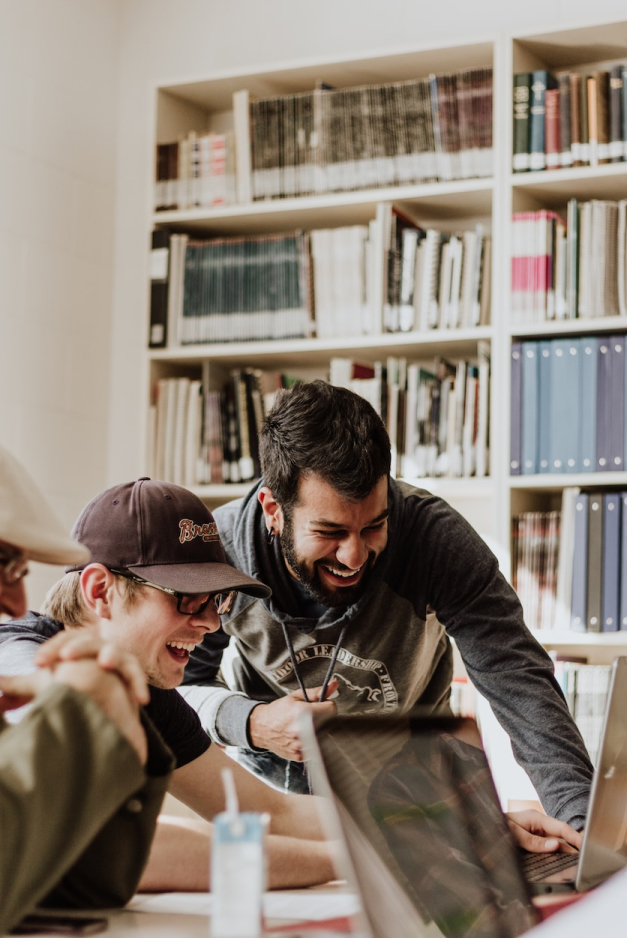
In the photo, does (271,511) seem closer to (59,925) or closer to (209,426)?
(59,925)

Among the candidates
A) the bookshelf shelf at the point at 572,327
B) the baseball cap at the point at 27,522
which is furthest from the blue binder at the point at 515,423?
the baseball cap at the point at 27,522

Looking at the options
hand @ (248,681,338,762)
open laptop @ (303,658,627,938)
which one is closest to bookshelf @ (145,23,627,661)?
hand @ (248,681,338,762)

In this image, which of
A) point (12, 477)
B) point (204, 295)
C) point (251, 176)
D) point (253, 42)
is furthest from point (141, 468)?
point (12, 477)

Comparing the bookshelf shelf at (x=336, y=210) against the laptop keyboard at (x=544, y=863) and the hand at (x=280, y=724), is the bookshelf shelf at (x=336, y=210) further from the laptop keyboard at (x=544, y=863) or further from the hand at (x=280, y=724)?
the laptop keyboard at (x=544, y=863)

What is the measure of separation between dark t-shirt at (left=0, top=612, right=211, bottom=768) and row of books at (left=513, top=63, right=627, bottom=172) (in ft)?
6.19

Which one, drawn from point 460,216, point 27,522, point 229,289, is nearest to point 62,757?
point 27,522

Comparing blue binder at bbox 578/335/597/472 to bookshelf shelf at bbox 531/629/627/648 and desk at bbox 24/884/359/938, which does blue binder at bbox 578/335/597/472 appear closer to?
bookshelf shelf at bbox 531/629/627/648

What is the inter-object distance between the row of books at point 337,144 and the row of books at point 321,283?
13cm

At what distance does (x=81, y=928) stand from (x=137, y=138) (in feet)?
9.74

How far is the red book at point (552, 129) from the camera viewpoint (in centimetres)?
289

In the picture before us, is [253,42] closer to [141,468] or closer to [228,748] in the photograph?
[141,468]

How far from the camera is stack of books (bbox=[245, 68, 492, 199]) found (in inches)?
117

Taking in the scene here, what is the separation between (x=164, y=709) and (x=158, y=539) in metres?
0.24

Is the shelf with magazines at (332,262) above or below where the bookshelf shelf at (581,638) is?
above
